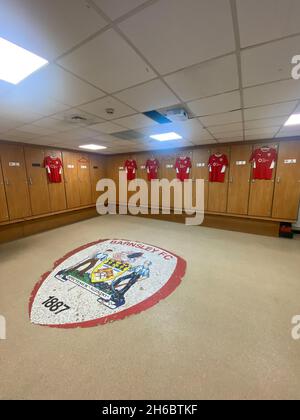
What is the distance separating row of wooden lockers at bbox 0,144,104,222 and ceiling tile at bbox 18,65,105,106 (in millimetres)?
3252

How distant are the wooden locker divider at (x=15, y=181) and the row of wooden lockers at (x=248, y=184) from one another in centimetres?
415

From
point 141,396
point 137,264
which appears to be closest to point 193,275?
point 137,264

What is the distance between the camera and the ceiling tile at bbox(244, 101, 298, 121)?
2379 mm

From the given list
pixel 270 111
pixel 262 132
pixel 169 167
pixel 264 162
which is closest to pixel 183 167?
pixel 169 167

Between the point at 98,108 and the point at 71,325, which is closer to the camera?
the point at 71,325

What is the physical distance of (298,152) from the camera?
4262mm

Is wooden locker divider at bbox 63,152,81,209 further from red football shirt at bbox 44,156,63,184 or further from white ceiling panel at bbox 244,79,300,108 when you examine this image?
white ceiling panel at bbox 244,79,300,108

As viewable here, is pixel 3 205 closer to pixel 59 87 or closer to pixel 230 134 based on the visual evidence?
pixel 59 87

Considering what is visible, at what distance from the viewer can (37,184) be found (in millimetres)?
5105

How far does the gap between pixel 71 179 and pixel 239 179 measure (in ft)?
17.1

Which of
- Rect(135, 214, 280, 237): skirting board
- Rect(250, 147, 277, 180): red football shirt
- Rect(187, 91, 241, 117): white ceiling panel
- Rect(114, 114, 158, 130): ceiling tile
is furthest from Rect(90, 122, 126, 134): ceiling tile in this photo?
Rect(135, 214, 280, 237): skirting board

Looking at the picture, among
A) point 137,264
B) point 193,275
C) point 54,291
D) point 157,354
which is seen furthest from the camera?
point 137,264

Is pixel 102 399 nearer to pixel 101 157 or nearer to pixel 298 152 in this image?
pixel 298 152

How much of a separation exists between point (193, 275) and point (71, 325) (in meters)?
1.80
